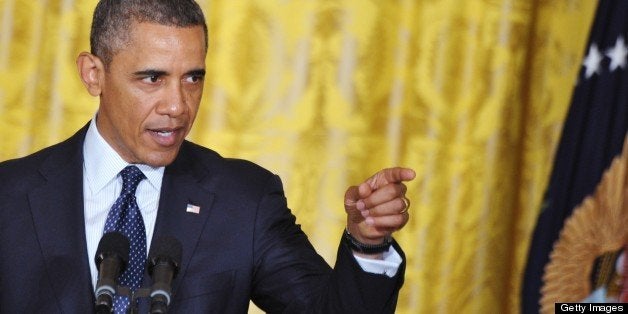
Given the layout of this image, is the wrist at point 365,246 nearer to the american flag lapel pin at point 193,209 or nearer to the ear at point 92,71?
the american flag lapel pin at point 193,209

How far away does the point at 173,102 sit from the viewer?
2307mm

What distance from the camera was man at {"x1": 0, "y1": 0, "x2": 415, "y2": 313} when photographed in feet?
7.55

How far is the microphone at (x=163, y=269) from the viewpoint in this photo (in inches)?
60.7

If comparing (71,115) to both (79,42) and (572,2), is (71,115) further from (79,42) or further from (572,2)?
(572,2)

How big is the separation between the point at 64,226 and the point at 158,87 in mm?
411

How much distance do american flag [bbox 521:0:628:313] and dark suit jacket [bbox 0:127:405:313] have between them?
1238 millimetres

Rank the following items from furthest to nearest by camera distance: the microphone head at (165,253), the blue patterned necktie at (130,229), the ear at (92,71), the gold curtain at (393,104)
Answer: the gold curtain at (393,104) < the ear at (92,71) < the blue patterned necktie at (130,229) < the microphone head at (165,253)

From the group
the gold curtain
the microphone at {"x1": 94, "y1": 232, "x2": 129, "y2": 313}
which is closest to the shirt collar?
the microphone at {"x1": 94, "y1": 232, "x2": 129, "y2": 313}

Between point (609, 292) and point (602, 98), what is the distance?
0.66 meters

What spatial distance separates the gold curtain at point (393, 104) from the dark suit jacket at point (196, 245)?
126 cm

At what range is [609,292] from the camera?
3.31 meters

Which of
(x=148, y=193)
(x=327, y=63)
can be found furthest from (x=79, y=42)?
(x=148, y=193)

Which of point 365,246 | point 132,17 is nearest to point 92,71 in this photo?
point 132,17

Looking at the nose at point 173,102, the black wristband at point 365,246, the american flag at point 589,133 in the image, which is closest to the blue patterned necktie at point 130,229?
the nose at point 173,102
